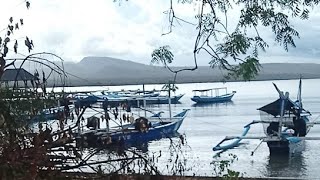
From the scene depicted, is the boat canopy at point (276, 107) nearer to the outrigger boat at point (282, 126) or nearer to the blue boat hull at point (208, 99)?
the outrigger boat at point (282, 126)

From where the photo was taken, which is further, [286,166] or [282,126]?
[282,126]

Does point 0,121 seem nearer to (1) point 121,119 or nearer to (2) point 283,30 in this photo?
(1) point 121,119

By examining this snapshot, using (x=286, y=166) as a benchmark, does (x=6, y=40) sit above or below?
above

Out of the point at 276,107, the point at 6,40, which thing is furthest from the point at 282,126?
the point at 6,40

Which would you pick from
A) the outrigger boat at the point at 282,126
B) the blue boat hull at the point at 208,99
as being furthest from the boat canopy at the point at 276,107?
the blue boat hull at the point at 208,99

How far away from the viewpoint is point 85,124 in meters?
4.62

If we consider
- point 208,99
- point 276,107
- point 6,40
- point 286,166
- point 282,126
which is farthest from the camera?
point 208,99

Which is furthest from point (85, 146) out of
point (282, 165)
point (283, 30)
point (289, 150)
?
point (289, 150)

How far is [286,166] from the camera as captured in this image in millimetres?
19219

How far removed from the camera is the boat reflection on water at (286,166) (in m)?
17.9

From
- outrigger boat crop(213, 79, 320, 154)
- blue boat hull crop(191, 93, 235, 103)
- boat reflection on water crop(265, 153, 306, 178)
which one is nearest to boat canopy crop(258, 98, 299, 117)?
outrigger boat crop(213, 79, 320, 154)

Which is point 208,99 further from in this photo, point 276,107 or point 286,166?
point 286,166

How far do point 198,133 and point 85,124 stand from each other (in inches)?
1094

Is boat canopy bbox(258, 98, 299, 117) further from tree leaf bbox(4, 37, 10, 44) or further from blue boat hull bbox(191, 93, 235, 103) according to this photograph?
blue boat hull bbox(191, 93, 235, 103)
